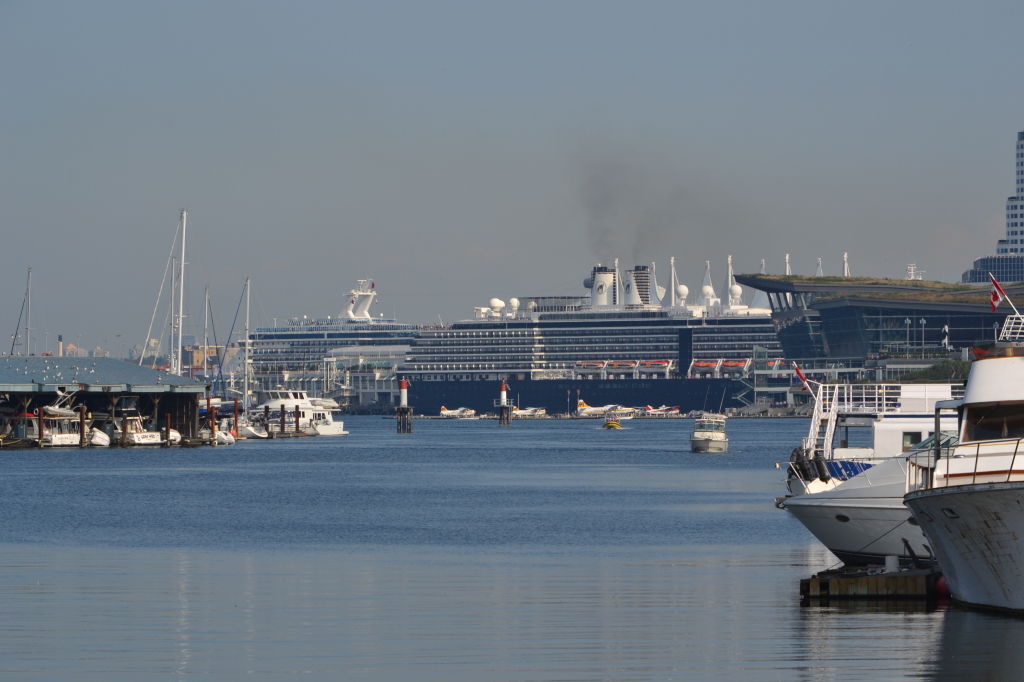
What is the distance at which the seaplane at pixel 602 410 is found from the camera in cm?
15812

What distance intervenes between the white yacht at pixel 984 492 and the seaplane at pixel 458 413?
150 m

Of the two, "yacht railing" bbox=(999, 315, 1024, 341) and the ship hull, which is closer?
"yacht railing" bbox=(999, 315, 1024, 341)

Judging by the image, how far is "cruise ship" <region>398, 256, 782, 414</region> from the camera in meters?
164

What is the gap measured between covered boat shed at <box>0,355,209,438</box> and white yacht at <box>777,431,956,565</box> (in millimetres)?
60249

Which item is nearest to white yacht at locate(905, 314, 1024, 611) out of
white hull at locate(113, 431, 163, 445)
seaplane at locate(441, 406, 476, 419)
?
white hull at locate(113, 431, 163, 445)

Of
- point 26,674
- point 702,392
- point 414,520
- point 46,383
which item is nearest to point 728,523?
point 414,520

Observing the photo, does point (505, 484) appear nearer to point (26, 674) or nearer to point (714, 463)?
point (714, 463)

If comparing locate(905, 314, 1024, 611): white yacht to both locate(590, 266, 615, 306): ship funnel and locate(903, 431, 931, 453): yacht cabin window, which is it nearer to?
locate(903, 431, 931, 453): yacht cabin window

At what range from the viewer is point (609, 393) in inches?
6437

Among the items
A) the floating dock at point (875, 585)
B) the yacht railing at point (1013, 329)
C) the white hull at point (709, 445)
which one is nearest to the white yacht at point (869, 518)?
the floating dock at point (875, 585)

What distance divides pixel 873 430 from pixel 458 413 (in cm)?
13900

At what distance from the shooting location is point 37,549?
2725 centimetres

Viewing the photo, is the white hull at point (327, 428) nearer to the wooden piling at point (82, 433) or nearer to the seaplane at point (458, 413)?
the wooden piling at point (82, 433)

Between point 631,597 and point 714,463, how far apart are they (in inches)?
1694
